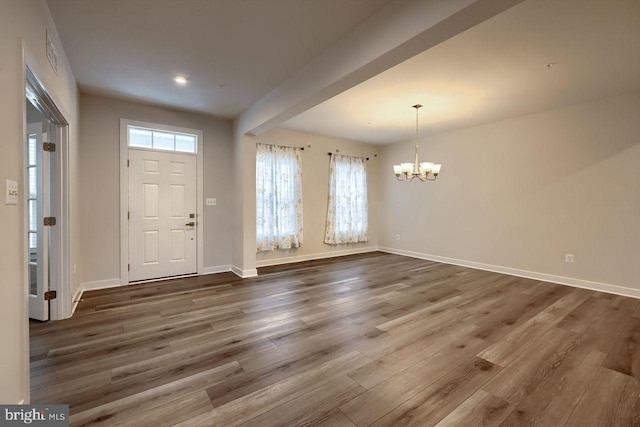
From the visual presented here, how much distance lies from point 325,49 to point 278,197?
3.33 meters

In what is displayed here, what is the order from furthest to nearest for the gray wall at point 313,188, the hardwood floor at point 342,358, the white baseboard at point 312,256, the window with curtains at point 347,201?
the window with curtains at point 347,201 → the gray wall at point 313,188 → the white baseboard at point 312,256 → the hardwood floor at point 342,358

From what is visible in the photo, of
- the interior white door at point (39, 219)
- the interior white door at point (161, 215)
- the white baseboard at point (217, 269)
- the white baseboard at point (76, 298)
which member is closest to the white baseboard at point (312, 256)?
the white baseboard at point (217, 269)

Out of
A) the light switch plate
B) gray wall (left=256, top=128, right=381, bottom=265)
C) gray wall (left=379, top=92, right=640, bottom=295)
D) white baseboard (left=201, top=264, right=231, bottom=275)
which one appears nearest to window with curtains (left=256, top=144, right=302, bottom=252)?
gray wall (left=256, top=128, right=381, bottom=265)

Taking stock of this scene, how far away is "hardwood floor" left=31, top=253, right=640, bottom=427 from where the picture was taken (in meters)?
1.68

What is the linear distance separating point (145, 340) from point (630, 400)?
12.1 feet

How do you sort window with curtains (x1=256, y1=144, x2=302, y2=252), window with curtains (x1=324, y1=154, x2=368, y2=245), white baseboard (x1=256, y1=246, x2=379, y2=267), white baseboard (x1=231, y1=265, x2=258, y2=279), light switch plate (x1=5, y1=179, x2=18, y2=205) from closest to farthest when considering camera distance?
light switch plate (x1=5, y1=179, x2=18, y2=205), white baseboard (x1=231, y1=265, x2=258, y2=279), window with curtains (x1=256, y1=144, x2=302, y2=252), white baseboard (x1=256, y1=246, x2=379, y2=267), window with curtains (x1=324, y1=154, x2=368, y2=245)

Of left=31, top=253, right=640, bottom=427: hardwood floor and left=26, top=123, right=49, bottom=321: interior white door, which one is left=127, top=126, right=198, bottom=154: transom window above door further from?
left=31, top=253, right=640, bottom=427: hardwood floor

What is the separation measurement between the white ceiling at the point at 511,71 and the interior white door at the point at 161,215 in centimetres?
236

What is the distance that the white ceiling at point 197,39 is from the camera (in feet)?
7.29

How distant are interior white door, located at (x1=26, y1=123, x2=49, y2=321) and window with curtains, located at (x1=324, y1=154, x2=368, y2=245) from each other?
4712 millimetres

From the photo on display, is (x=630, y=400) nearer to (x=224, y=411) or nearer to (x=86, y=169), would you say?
(x=224, y=411)

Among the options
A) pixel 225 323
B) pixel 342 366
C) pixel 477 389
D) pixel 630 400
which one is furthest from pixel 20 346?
pixel 630 400

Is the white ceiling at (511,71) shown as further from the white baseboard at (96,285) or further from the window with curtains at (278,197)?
the white baseboard at (96,285)

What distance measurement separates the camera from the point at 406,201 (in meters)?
6.77
